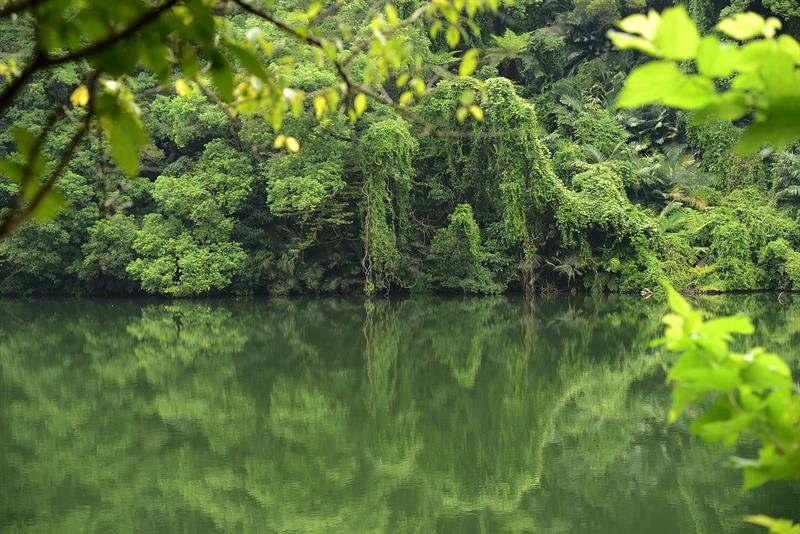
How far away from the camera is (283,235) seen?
572 inches

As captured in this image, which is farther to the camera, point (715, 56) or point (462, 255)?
point (462, 255)

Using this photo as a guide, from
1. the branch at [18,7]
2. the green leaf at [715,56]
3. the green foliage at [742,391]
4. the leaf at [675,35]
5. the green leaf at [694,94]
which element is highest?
the branch at [18,7]

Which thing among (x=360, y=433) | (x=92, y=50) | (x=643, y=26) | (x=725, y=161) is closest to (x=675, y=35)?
(x=643, y=26)

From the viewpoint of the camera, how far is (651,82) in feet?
1.61

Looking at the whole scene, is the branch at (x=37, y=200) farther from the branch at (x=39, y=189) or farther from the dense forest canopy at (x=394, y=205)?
the dense forest canopy at (x=394, y=205)

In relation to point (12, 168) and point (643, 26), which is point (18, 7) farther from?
point (643, 26)

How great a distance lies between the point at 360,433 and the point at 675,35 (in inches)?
209

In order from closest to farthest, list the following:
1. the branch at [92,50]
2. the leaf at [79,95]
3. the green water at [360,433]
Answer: the branch at [92,50] → the leaf at [79,95] → the green water at [360,433]

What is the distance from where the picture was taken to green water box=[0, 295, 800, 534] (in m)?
4.15

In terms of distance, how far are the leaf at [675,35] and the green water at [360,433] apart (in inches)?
146

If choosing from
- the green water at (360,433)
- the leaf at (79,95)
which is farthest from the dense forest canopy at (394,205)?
the leaf at (79,95)

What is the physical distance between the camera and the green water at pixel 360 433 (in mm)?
4152

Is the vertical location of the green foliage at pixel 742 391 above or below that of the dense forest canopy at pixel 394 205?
below

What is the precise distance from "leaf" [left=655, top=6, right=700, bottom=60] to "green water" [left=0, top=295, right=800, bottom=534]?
370 centimetres
